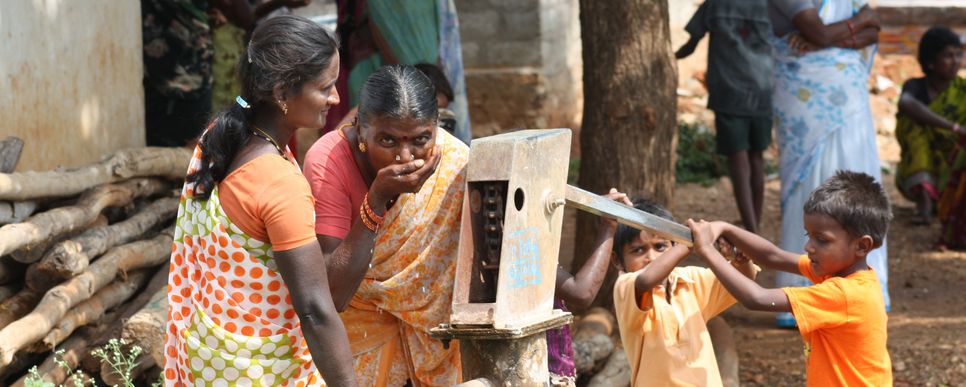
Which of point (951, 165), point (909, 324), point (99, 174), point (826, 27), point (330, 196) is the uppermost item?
point (826, 27)

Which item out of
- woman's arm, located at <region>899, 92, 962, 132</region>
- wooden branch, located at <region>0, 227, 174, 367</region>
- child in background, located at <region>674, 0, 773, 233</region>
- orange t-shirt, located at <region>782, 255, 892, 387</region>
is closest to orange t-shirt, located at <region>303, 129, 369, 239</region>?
orange t-shirt, located at <region>782, 255, 892, 387</region>

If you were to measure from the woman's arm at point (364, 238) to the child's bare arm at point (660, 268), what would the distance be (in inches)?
36.4

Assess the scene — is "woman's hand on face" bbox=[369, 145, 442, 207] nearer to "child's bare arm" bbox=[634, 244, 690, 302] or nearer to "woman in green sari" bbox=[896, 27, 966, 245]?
"child's bare arm" bbox=[634, 244, 690, 302]

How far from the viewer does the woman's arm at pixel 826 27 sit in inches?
243

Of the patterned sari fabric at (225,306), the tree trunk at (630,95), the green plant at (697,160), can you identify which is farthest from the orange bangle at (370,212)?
the green plant at (697,160)

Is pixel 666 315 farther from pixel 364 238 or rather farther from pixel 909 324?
pixel 909 324

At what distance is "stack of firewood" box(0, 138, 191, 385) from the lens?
4.15 meters

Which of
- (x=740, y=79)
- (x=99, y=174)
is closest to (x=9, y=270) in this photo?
(x=99, y=174)

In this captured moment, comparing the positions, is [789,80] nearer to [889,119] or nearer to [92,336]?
[92,336]

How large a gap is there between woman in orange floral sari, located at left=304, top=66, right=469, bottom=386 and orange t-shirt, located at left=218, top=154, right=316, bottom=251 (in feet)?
0.63

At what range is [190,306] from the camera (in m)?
2.76

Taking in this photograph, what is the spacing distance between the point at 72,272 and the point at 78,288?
71 mm

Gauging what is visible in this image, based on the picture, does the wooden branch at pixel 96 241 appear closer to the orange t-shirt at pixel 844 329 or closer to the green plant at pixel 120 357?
the green plant at pixel 120 357

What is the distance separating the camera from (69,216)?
4445mm
